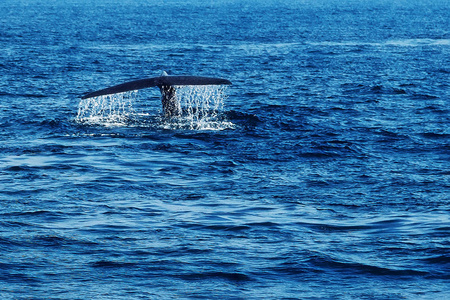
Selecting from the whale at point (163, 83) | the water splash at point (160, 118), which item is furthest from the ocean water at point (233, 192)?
the whale at point (163, 83)

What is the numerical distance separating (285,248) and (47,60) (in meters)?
31.4

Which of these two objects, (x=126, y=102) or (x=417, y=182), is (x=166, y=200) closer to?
(x=417, y=182)

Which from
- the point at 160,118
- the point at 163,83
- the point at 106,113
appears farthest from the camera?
the point at 106,113

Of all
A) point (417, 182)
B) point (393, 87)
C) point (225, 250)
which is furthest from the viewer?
point (393, 87)

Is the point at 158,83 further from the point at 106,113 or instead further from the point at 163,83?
the point at 106,113

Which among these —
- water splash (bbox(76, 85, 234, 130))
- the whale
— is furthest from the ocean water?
the whale

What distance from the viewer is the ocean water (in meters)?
11.5

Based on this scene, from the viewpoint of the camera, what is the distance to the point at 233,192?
52.4 ft

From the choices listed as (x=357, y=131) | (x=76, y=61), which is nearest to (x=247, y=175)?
(x=357, y=131)

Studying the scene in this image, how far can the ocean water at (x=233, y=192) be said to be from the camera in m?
11.5

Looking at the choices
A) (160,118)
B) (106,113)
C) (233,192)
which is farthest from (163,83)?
(233,192)

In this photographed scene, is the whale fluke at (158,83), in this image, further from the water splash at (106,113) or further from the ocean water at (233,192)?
the water splash at (106,113)

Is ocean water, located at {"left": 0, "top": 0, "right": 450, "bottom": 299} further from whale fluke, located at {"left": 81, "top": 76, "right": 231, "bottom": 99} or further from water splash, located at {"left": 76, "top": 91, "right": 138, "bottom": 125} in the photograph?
whale fluke, located at {"left": 81, "top": 76, "right": 231, "bottom": 99}

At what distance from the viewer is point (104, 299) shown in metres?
10.6
